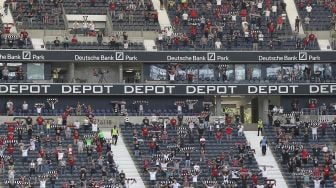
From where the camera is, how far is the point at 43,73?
223 ft

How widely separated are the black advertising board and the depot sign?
1.55 meters

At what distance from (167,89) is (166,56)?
2.01m

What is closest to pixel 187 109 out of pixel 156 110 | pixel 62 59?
pixel 156 110

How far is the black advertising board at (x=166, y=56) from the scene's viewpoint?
6738 centimetres

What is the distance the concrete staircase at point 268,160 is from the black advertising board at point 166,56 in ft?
17.6

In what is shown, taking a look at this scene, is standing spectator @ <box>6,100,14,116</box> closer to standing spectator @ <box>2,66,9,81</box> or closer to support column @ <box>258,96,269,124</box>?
standing spectator @ <box>2,66,9,81</box>

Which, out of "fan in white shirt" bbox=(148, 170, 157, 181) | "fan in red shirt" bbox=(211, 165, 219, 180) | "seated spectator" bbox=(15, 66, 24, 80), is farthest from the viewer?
"seated spectator" bbox=(15, 66, 24, 80)

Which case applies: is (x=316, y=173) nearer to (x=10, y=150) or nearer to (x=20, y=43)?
(x=10, y=150)

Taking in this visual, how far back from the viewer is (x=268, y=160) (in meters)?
62.5

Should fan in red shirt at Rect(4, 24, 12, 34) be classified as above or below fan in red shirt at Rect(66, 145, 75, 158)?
above

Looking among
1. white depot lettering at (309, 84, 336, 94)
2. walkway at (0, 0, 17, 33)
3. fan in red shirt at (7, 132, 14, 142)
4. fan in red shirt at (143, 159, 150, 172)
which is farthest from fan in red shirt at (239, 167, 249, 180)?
walkway at (0, 0, 17, 33)

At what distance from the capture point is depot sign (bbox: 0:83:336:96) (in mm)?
66812

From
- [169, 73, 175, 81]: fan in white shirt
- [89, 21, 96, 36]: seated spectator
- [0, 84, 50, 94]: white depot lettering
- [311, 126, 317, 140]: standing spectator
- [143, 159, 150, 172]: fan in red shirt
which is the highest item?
[89, 21, 96, 36]: seated spectator

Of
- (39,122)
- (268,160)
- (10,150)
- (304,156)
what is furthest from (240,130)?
(10,150)
